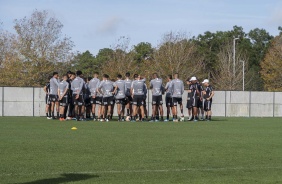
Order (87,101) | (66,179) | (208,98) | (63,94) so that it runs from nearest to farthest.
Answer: (66,179), (63,94), (87,101), (208,98)

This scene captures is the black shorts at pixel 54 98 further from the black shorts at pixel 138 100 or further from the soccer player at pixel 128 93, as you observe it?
the black shorts at pixel 138 100

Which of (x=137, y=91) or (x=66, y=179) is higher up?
(x=137, y=91)

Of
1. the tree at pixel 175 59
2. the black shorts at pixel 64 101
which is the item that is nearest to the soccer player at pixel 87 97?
the black shorts at pixel 64 101

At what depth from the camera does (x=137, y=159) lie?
1138 cm

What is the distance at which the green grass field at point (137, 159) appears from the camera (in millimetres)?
9188

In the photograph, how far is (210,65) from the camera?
291 ft

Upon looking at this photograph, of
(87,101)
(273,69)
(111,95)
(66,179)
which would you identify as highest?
(273,69)

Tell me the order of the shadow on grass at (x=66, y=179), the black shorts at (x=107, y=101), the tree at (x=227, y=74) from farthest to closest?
the tree at (x=227, y=74)
the black shorts at (x=107, y=101)
the shadow on grass at (x=66, y=179)

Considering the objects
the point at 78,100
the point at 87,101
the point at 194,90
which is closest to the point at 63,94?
the point at 78,100

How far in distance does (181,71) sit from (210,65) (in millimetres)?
25953

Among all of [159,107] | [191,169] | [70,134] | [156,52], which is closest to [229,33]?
[156,52]

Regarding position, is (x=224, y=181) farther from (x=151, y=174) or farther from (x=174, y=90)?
(x=174, y=90)

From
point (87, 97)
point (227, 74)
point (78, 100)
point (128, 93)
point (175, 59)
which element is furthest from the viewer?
point (227, 74)

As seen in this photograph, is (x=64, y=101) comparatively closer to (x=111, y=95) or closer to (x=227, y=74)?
(x=111, y=95)
